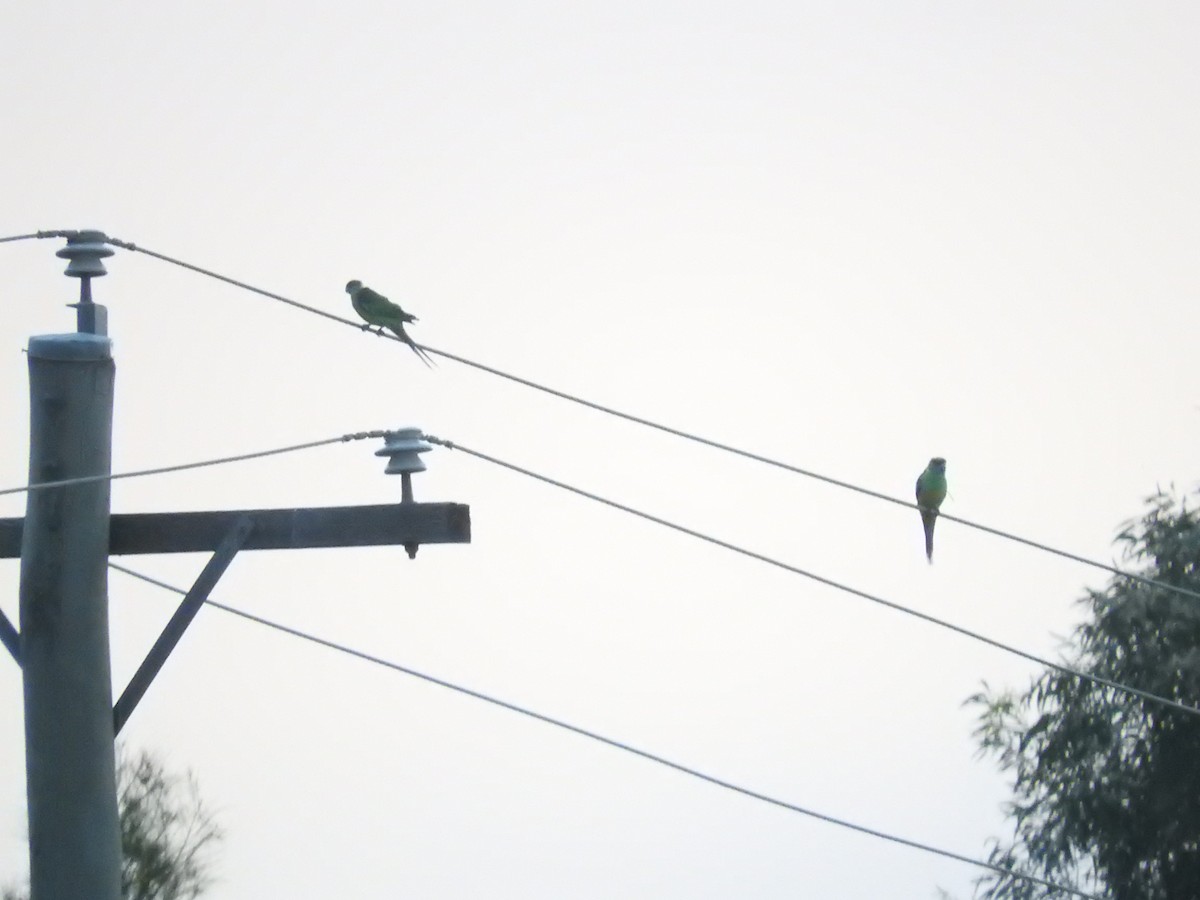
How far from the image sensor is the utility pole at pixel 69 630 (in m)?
6.25

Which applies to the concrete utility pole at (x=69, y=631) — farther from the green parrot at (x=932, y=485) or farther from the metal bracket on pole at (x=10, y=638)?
the green parrot at (x=932, y=485)

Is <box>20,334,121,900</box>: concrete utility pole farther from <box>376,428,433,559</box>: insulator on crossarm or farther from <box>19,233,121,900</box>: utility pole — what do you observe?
<box>376,428,433,559</box>: insulator on crossarm

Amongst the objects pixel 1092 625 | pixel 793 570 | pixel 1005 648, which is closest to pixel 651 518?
pixel 793 570

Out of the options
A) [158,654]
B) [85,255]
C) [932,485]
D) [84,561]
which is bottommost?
[158,654]

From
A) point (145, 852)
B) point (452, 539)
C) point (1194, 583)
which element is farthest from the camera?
point (1194, 583)

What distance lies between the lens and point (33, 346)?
A: 6602 millimetres

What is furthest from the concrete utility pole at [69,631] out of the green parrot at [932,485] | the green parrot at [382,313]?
the green parrot at [932,485]

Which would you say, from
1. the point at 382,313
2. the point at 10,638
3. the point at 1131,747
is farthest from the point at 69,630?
the point at 1131,747

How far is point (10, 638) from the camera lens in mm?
6414

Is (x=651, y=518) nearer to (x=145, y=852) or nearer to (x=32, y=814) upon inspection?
(x=32, y=814)

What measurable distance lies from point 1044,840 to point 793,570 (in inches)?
566

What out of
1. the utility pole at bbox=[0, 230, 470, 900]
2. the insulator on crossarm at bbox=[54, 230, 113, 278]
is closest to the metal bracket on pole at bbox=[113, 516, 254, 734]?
the utility pole at bbox=[0, 230, 470, 900]

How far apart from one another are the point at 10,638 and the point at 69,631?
25 centimetres

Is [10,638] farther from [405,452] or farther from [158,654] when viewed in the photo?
[405,452]
